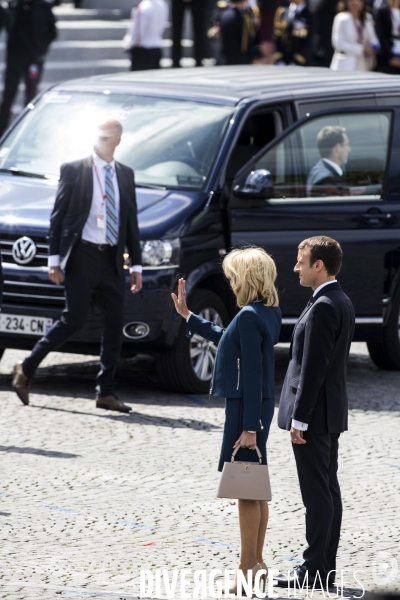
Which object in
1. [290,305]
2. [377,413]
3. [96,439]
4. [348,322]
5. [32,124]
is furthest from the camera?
[32,124]

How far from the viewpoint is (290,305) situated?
9.36 metres

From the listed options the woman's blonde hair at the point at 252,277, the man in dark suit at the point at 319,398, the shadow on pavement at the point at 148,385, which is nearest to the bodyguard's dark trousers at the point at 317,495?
the man in dark suit at the point at 319,398

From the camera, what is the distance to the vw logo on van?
8930 millimetres

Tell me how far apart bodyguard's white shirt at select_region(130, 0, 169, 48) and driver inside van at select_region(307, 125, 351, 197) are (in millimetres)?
8409

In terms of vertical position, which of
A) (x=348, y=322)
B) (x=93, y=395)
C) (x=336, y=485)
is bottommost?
(x=93, y=395)

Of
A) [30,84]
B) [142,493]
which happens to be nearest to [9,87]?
[30,84]

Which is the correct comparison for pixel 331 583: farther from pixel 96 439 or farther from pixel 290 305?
pixel 290 305

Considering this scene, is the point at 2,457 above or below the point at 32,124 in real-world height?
below

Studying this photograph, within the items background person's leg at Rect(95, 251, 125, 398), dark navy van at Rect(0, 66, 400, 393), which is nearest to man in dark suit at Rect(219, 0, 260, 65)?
dark navy van at Rect(0, 66, 400, 393)

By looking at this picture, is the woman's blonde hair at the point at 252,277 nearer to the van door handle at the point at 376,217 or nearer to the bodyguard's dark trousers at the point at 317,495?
the bodyguard's dark trousers at the point at 317,495

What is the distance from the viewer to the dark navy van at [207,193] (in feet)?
29.4

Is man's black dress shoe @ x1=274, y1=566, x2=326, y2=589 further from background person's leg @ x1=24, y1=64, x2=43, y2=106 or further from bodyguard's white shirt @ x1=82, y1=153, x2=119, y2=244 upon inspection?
background person's leg @ x1=24, y1=64, x2=43, y2=106

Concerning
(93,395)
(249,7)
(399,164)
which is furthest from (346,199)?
(249,7)

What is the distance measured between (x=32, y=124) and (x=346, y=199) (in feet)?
7.85
